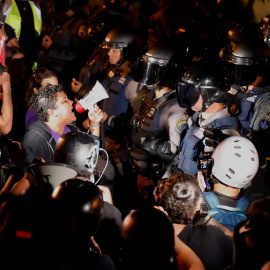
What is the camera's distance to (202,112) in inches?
163

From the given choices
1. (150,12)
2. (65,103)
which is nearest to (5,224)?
(65,103)

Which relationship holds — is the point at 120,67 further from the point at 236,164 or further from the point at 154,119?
the point at 236,164

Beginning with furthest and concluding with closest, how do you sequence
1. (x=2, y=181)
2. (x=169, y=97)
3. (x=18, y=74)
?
(x=18, y=74) → (x=169, y=97) → (x=2, y=181)

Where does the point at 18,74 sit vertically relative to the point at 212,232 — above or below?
below

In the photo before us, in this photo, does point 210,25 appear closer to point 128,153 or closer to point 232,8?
point 232,8

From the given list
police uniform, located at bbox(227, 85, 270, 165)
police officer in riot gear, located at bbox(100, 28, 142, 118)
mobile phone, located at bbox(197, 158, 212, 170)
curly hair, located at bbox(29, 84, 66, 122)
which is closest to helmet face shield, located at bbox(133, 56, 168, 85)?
police officer in riot gear, located at bbox(100, 28, 142, 118)

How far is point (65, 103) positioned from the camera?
405cm

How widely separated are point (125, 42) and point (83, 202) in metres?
4.89

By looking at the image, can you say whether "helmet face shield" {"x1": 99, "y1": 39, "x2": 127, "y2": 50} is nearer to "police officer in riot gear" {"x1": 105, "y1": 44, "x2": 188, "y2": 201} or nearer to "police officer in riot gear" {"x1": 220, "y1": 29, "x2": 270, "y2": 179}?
"police officer in riot gear" {"x1": 105, "y1": 44, "x2": 188, "y2": 201}

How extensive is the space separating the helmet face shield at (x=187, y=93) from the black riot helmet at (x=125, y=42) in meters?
2.50

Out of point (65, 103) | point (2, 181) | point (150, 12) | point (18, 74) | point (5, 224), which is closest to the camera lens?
point (5, 224)

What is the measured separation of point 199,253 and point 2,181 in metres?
2.10

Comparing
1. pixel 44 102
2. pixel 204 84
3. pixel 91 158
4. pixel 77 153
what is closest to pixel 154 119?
pixel 204 84

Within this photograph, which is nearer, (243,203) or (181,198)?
(181,198)
